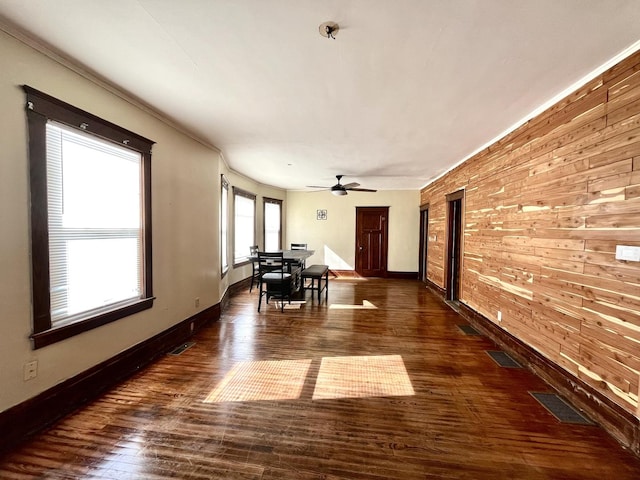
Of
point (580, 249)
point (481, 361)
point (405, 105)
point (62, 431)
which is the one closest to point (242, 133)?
point (405, 105)

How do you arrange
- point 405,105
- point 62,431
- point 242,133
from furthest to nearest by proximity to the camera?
point 242,133 < point 405,105 < point 62,431

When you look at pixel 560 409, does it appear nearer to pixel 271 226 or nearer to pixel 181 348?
pixel 181 348

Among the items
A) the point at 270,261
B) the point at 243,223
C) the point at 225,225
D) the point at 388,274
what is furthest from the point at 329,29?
the point at 388,274

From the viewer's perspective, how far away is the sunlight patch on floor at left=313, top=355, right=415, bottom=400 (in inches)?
95.2

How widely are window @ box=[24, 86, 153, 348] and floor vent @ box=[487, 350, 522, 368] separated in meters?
3.86

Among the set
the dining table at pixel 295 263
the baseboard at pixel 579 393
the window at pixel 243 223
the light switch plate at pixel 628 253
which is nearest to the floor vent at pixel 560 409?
the baseboard at pixel 579 393

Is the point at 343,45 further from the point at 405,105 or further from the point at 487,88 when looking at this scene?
the point at 487,88

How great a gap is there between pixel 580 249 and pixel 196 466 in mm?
3177

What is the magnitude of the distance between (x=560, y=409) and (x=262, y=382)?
98.4 inches

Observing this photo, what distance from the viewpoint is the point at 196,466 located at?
164cm

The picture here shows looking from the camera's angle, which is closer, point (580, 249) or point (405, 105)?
point (580, 249)

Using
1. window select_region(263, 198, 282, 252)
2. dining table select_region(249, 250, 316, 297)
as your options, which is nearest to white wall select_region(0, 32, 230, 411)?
dining table select_region(249, 250, 316, 297)

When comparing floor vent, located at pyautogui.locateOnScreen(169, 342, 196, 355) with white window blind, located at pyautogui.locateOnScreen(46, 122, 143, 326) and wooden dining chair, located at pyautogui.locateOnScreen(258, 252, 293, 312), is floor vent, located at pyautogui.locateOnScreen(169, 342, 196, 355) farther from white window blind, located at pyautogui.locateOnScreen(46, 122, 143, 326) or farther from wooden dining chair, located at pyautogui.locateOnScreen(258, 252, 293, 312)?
wooden dining chair, located at pyautogui.locateOnScreen(258, 252, 293, 312)

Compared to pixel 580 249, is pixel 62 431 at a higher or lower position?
lower
